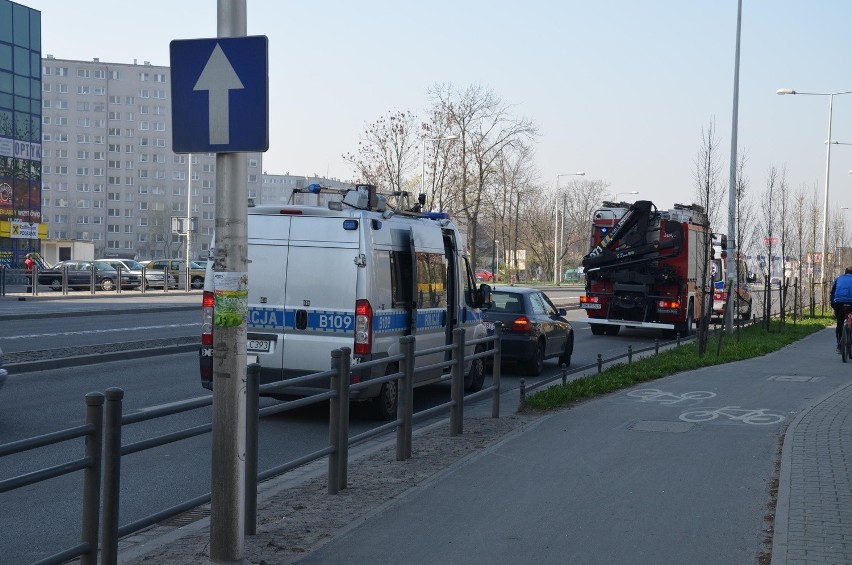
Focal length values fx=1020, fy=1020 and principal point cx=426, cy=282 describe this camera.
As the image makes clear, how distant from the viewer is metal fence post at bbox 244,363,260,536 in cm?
582

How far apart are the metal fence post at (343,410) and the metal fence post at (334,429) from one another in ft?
0.06

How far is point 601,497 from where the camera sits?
23.9 ft

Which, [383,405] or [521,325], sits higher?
[521,325]

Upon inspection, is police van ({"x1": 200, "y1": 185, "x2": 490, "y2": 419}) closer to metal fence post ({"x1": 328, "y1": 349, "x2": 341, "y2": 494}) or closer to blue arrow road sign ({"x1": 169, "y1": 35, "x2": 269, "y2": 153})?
metal fence post ({"x1": 328, "y1": 349, "x2": 341, "y2": 494})

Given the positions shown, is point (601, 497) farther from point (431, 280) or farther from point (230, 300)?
point (431, 280)

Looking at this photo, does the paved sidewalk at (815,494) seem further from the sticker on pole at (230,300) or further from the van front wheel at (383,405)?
the van front wheel at (383,405)

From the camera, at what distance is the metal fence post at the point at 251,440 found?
582 centimetres

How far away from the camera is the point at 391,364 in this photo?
29.3ft

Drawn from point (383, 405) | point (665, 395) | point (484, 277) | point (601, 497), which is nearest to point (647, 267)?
point (665, 395)

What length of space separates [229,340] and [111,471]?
905 millimetres

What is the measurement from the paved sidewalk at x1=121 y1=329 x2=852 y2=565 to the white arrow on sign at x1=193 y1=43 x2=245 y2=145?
2.31m

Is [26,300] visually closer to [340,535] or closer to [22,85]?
[22,85]

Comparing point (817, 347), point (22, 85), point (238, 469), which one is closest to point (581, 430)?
point (238, 469)

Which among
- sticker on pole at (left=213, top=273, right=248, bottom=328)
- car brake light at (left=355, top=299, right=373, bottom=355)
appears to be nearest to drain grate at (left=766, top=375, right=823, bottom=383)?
car brake light at (left=355, top=299, right=373, bottom=355)
